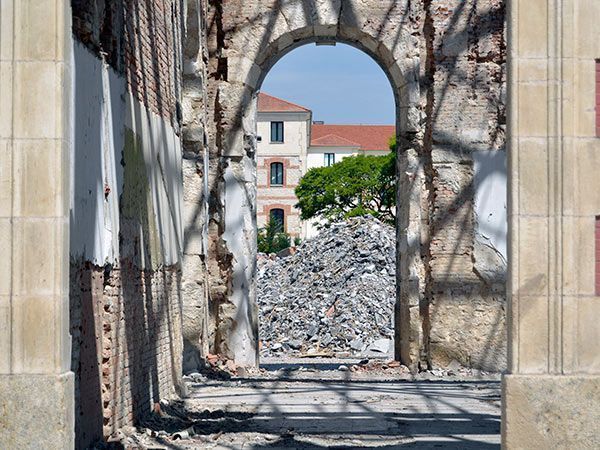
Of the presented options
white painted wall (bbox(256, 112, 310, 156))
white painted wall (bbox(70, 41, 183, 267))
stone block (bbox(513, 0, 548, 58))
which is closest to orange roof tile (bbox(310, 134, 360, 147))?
white painted wall (bbox(256, 112, 310, 156))

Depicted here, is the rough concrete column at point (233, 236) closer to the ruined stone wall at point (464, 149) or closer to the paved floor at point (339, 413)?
the paved floor at point (339, 413)

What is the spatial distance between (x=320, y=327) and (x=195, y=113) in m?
8.13

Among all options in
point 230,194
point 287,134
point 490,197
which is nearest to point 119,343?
point 230,194

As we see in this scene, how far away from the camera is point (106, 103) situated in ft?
27.0

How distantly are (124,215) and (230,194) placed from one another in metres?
5.54

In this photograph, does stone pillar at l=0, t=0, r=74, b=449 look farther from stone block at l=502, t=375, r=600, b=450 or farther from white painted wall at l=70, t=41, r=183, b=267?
stone block at l=502, t=375, r=600, b=450

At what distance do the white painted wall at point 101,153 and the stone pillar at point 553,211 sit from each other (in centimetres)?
273

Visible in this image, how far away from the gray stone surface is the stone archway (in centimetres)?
817

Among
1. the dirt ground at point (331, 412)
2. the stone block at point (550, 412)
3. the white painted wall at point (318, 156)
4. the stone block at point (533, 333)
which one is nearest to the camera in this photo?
the stone block at point (550, 412)

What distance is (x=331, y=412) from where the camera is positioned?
10.4 m

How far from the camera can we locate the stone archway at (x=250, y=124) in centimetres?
1412

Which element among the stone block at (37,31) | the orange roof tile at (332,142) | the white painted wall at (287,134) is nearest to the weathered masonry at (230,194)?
the stone block at (37,31)

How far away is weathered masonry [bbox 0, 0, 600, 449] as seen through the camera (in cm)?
608

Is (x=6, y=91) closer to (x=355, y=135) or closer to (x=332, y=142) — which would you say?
(x=332, y=142)
